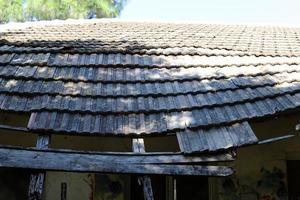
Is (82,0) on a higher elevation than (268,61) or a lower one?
lower

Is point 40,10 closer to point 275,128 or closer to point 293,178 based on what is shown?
point 275,128

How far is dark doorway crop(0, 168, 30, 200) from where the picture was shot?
5.64 metres

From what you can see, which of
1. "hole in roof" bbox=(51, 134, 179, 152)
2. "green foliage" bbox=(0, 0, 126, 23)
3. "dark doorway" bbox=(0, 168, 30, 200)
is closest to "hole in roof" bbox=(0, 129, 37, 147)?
"hole in roof" bbox=(51, 134, 179, 152)

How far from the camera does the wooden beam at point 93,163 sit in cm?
494

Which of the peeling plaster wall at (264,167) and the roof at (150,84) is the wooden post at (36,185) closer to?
the roof at (150,84)

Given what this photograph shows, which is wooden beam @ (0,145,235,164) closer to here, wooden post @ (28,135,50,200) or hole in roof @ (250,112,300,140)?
wooden post @ (28,135,50,200)

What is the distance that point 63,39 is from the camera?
29.9 ft

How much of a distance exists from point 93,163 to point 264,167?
3161 mm

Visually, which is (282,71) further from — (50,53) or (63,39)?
(63,39)

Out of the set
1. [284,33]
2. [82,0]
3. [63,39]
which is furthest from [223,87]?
[82,0]

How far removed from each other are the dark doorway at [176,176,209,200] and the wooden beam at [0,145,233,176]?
1.70m

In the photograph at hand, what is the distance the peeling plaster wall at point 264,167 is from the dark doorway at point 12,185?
295 centimetres

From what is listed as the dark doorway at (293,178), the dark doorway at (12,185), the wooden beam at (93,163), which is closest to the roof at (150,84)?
the wooden beam at (93,163)

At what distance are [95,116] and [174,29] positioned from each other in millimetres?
5387
